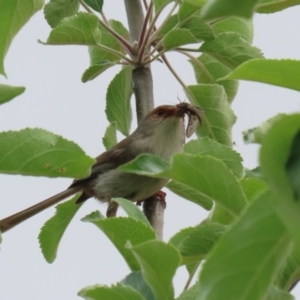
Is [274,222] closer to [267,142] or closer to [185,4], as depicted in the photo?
[267,142]

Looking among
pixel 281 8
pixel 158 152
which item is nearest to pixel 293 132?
pixel 281 8

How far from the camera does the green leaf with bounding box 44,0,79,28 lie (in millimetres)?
2484

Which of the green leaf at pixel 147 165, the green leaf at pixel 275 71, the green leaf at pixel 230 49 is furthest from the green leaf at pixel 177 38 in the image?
the green leaf at pixel 275 71

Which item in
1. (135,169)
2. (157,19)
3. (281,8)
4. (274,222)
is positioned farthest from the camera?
(157,19)

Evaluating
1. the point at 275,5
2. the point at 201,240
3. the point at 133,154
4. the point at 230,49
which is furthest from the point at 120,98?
the point at 201,240

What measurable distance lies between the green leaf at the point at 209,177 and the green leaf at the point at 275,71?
15 cm

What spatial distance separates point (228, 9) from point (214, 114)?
81.3 inches

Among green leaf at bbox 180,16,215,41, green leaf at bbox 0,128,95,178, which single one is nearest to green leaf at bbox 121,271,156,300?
green leaf at bbox 0,128,95,178

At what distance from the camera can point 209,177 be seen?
100cm

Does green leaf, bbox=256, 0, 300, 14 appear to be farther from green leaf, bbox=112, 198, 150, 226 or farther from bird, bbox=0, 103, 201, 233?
bird, bbox=0, 103, 201, 233

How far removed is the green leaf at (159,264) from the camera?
1.00m

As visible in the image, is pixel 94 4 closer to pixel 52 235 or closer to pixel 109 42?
pixel 109 42

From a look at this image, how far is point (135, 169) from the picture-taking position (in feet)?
3.32

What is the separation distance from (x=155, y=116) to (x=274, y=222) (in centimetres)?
323
